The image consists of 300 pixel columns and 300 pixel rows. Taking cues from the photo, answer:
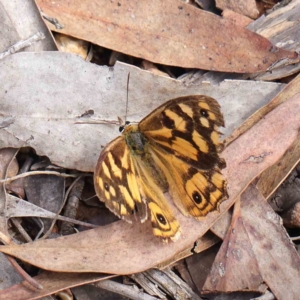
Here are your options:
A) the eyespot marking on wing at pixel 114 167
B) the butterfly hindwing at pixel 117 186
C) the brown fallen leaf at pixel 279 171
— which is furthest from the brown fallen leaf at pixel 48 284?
the brown fallen leaf at pixel 279 171

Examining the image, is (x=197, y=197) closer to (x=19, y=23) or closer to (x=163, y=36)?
(x=163, y=36)

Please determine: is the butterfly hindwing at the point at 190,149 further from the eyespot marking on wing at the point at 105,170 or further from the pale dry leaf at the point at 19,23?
the pale dry leaf at the point at 19,23

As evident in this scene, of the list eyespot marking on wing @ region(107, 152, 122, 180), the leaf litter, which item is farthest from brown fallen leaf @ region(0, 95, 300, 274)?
eyespot marking on wing @ region(107, 152, 122, 180)

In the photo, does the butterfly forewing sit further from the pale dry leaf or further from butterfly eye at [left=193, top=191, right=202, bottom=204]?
the pale dry leaf

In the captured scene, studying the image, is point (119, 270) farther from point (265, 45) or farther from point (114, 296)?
point (265, 45)

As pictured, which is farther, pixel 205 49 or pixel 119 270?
pixel 205 49

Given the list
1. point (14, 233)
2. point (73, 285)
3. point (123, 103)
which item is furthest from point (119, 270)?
point (123, 103)
